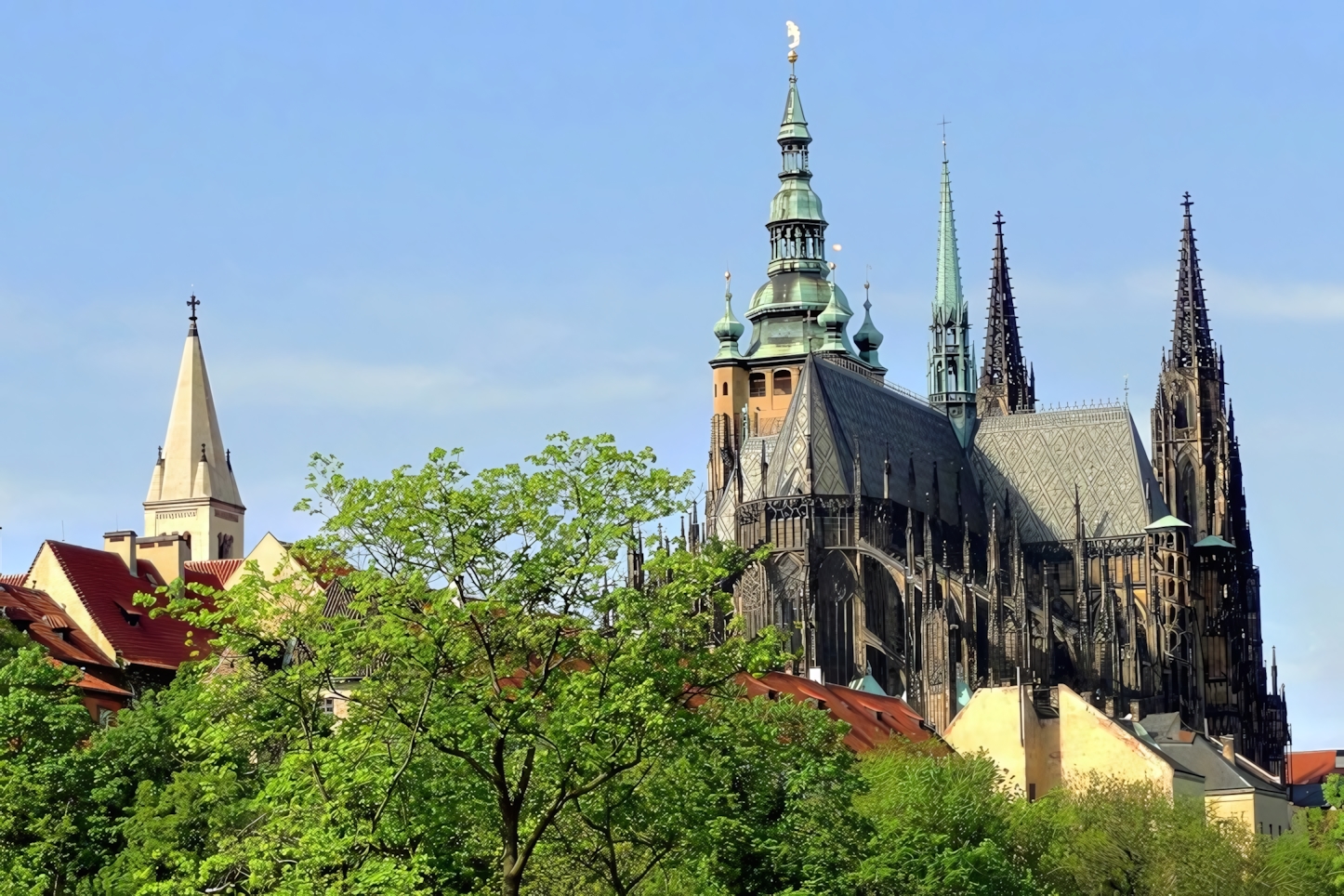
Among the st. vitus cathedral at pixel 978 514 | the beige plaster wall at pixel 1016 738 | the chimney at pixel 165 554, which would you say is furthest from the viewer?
the st. vitus cathedral at pixel 978 514

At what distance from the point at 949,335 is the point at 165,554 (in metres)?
87.2

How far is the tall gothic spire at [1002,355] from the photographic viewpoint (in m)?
181

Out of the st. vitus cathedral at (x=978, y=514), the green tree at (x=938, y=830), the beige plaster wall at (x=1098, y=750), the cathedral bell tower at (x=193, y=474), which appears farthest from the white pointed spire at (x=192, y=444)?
the green tree at (x=938, y=830)

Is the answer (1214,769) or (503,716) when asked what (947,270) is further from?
(503,716)

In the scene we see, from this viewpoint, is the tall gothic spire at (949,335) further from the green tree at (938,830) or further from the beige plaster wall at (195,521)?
the green tree at (938,830)

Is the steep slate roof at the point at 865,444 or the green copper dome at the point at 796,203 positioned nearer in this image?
the steep slate roof at the point at 865,444

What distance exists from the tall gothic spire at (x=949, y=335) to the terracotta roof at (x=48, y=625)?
91.9 meters

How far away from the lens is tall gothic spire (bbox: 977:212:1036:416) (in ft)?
595

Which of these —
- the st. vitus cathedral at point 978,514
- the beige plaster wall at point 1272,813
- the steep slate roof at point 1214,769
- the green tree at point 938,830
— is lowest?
the green tree at point 938,830

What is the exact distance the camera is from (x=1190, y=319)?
162375 millimetres

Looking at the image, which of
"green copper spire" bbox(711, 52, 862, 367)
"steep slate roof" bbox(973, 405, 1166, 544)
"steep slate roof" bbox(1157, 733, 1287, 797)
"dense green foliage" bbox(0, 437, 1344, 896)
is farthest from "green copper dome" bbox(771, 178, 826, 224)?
"dense green foliage" bbox(0, 437, 1344, 896)

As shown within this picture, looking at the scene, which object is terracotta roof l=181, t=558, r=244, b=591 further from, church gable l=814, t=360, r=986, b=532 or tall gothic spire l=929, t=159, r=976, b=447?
tall gothic spire l=929, t=159, r=976, b=447

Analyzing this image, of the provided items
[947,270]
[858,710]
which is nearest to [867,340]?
[947,270]

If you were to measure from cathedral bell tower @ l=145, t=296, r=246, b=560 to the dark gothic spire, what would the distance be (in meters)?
51.7
